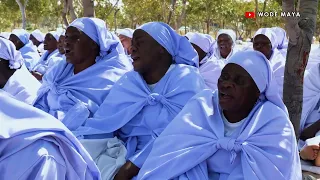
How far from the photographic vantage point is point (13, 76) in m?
4.47

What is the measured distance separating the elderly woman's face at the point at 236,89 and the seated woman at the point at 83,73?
152 cm

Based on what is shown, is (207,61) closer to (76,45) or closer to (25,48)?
(76,45)

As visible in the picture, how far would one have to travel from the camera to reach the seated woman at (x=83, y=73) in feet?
12.8

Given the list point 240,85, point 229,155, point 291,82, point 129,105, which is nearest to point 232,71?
point 240,85

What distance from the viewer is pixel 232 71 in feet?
9.02

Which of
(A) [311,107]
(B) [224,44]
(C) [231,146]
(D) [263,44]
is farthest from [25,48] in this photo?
(C) [231,146]

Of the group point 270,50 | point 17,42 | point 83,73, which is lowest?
point 17,42

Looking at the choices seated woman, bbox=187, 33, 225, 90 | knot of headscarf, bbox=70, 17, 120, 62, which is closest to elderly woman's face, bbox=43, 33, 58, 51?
seated woman, bbox=187, 33, 225, 90

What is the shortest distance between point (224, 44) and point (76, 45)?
4.33 meters

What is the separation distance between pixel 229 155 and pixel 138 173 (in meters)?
0.69

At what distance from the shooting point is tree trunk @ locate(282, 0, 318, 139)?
318cm

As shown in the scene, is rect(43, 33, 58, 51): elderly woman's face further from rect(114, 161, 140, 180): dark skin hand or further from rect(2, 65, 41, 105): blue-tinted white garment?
rect(114, 161, 140, 180): dark skin hand

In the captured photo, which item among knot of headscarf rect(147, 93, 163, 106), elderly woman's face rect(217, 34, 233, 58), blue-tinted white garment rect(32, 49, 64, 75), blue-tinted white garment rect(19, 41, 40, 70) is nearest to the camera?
knot of headscarf rect(147, 93, 163, 106)

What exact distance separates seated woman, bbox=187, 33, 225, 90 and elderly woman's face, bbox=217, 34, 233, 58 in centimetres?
100
